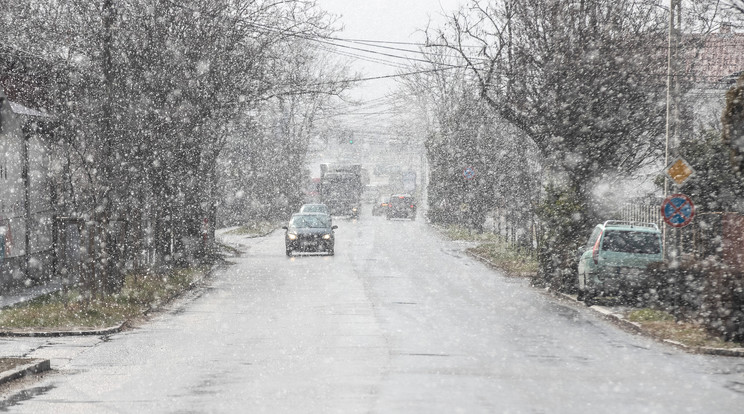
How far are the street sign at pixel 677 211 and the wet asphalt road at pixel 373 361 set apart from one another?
2.39 m

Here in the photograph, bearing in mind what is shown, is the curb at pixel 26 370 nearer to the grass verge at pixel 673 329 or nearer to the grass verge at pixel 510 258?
the grass verge at pixel 673 329

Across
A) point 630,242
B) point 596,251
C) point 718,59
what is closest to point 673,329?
point 596,251

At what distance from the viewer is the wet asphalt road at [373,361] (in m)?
9.95

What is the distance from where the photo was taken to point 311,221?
130 ft

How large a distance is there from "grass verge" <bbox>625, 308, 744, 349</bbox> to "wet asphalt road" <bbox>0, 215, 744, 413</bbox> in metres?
0.43

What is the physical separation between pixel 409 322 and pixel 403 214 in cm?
6289

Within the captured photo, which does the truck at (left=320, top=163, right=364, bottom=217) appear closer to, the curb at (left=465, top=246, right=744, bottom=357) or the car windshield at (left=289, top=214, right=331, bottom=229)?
the car windshield at (left=289, top=214, right=331, bottom=229)

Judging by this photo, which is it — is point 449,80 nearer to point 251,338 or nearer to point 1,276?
point 1,276

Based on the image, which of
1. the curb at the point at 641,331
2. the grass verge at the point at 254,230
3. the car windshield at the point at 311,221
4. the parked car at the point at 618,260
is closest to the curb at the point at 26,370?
the curb at the point at 641,331

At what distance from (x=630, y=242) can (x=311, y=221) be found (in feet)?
63.6

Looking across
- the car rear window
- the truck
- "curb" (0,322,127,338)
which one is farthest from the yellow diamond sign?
the truck

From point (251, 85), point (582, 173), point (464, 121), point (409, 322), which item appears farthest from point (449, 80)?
point (409, 322)

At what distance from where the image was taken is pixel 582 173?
2941cm

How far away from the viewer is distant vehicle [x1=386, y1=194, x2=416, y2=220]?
79.9m
